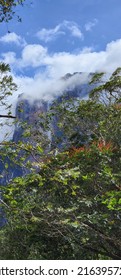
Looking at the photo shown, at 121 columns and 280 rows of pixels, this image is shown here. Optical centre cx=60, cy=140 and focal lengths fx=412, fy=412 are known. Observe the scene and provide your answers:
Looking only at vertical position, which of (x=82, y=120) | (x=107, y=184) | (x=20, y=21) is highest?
(x=82, y=120)

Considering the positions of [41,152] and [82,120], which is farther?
[82,120]

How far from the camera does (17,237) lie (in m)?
14.3

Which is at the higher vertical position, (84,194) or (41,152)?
(84,194)

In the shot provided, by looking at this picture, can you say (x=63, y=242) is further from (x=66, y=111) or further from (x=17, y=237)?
(x=66, y=111)

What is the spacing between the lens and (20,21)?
27.8 ft

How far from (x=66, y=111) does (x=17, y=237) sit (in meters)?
14.6

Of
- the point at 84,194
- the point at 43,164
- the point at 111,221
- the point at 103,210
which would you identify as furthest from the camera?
the point at 84,194

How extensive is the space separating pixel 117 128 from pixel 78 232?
1086cm
